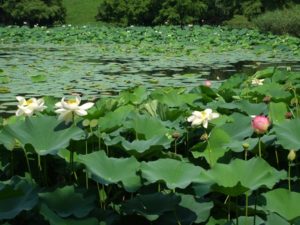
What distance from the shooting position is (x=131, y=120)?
6.61 ft

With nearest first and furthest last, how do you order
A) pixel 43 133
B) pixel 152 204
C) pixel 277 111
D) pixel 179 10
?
1. pixel 152 204
2. pixel 43 133
3. pixel 277 111
4. pixel 179 10

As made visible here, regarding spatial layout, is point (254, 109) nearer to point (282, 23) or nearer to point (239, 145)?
point (239, 145)

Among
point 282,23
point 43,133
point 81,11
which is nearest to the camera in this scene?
point 43,133

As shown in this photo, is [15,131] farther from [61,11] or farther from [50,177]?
[61,11]

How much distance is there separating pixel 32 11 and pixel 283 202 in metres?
28.6

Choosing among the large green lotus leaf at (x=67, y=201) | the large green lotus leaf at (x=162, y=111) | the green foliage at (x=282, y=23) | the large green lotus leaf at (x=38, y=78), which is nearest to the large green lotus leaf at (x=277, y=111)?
the large green lotus leaf at (x=162, y=111)

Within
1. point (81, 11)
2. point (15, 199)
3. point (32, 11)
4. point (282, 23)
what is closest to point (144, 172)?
point (15, 199)

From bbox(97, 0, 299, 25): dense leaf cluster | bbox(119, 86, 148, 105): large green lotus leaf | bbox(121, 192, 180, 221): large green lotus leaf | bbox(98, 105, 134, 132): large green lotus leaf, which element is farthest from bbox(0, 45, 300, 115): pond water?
bbox(97, 0, 299, 25): dense leaf cluster

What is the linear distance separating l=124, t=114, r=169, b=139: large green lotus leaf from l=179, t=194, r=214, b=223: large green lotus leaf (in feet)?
1.44

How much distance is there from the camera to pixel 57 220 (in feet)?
4.46

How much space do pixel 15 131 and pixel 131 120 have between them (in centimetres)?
49

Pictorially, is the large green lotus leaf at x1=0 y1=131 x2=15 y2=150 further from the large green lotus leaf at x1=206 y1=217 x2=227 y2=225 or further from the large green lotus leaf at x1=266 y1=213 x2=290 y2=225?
the large green lotus leaf at x1=266 y1=213 x2=290 y2=225

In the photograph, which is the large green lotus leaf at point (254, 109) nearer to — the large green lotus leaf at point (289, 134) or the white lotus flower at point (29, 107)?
the large green lotus leaf at point (289, 134)

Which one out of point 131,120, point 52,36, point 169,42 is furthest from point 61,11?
point 131,120
